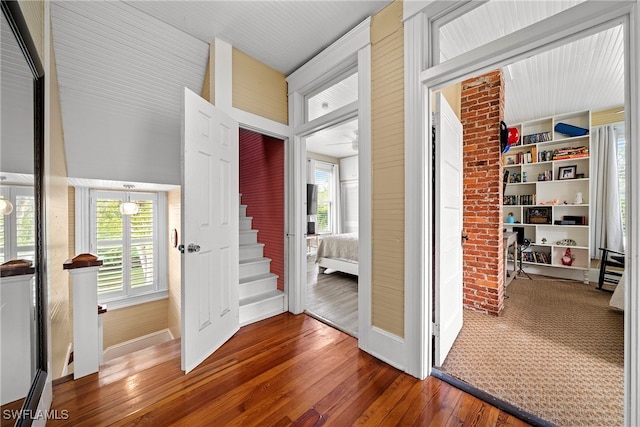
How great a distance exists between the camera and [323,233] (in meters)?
7.13

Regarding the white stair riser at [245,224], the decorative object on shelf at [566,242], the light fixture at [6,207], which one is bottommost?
the decorative object on shelf at [566,242]

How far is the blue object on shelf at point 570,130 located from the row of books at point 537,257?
200 cm

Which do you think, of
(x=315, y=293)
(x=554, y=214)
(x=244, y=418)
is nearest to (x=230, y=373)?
(x=244, y=418)

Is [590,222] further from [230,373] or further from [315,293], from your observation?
[230,373]

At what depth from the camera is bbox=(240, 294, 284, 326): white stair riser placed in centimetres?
253

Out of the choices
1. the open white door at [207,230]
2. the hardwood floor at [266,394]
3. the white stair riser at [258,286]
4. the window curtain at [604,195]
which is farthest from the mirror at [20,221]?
the window curtain at [604,195]

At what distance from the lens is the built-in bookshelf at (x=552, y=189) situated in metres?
4.04

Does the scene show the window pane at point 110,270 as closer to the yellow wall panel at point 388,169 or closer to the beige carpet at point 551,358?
the yellow wall panel at point 388,169

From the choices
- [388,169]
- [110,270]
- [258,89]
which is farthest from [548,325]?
[110,270]

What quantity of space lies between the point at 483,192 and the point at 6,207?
3524mm

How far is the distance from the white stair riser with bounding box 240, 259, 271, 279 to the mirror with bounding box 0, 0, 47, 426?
5.41 ft

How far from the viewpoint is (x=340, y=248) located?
4414mm

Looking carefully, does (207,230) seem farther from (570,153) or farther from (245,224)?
(570,153)

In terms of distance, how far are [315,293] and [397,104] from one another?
8.79 ft
